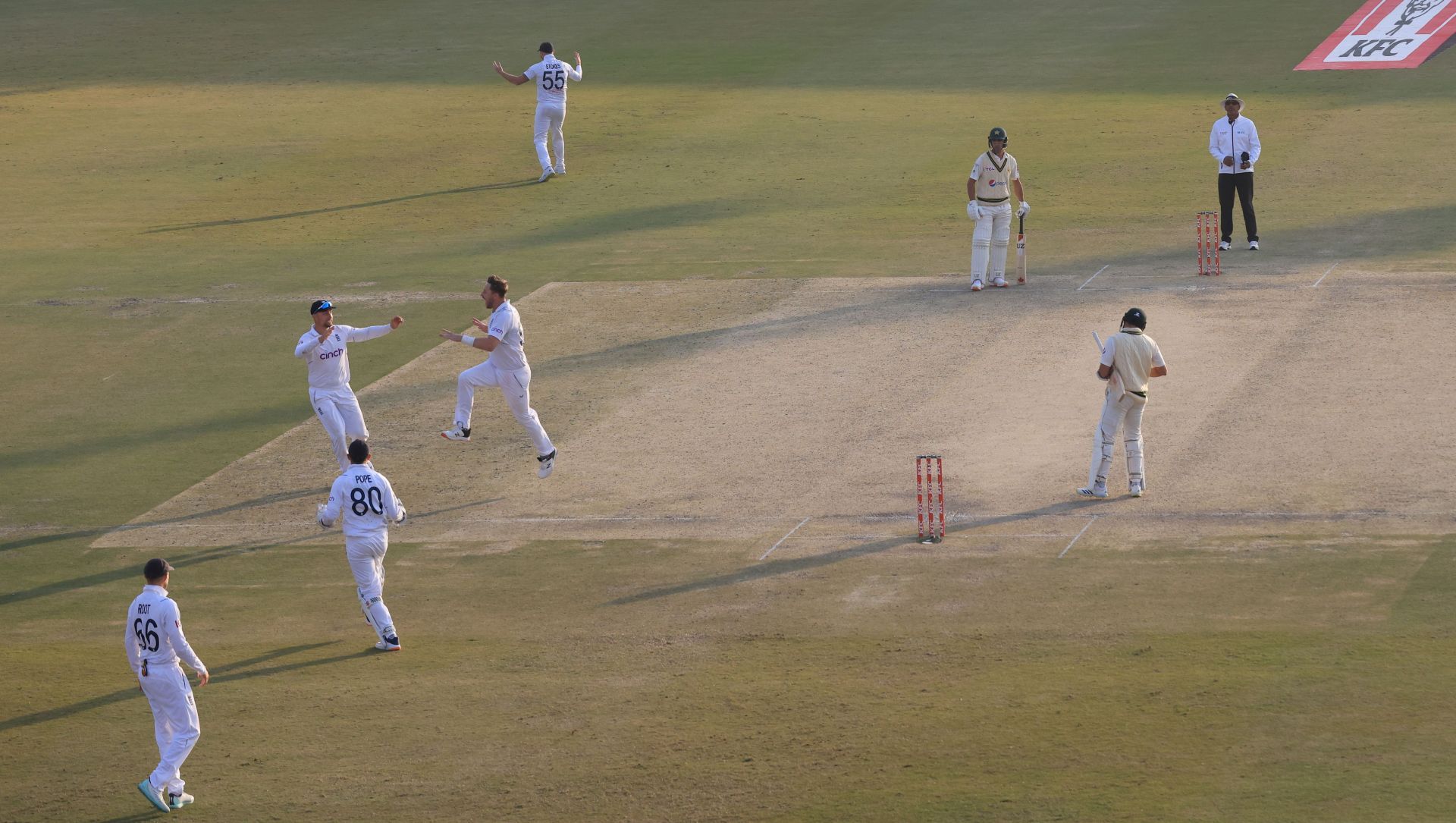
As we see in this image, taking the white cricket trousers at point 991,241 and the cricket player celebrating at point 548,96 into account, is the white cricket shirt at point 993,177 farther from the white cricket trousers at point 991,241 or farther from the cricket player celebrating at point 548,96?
the cricket player celebrating at point 548,96

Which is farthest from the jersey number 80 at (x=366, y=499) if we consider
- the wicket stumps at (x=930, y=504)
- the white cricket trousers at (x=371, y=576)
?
the wicket stumps at (x=930, y=504)

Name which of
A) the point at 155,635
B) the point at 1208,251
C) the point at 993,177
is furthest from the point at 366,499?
the point at 1208,251

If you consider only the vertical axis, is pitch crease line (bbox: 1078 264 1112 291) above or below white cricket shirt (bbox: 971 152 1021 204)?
below

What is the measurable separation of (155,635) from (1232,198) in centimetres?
1961

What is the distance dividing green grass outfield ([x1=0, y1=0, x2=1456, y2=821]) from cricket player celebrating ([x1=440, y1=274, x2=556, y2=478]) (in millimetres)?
1804

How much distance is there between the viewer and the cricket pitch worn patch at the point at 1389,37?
129 feet

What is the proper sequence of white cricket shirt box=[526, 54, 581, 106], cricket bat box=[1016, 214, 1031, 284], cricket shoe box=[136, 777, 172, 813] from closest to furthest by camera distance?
1. cricket shoe box=[136, 777, 172, 813]
2. cricket bat box=[1016, 214, 1031, 284]
3. white cricket shirt box=[526, 54, 581, 106]

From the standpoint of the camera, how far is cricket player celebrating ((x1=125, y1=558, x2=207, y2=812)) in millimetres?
12227

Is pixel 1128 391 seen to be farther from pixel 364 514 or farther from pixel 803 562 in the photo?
pixel 364 514

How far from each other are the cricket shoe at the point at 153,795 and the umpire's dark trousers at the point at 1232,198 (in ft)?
64.2

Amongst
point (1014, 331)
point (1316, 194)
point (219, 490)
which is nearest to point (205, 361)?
point (219, 490)

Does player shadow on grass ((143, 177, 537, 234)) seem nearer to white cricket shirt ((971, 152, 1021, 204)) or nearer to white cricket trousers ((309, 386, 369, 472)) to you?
white cricket shirt ((971, 152, 1021, 204))

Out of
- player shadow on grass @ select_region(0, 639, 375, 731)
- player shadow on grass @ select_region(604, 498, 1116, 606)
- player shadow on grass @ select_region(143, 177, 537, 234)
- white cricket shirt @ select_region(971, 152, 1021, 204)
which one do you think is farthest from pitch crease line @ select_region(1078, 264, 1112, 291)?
player shadow on grass @ select_region(0, 639, 375, 731)

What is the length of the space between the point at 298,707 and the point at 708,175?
72.1ft
